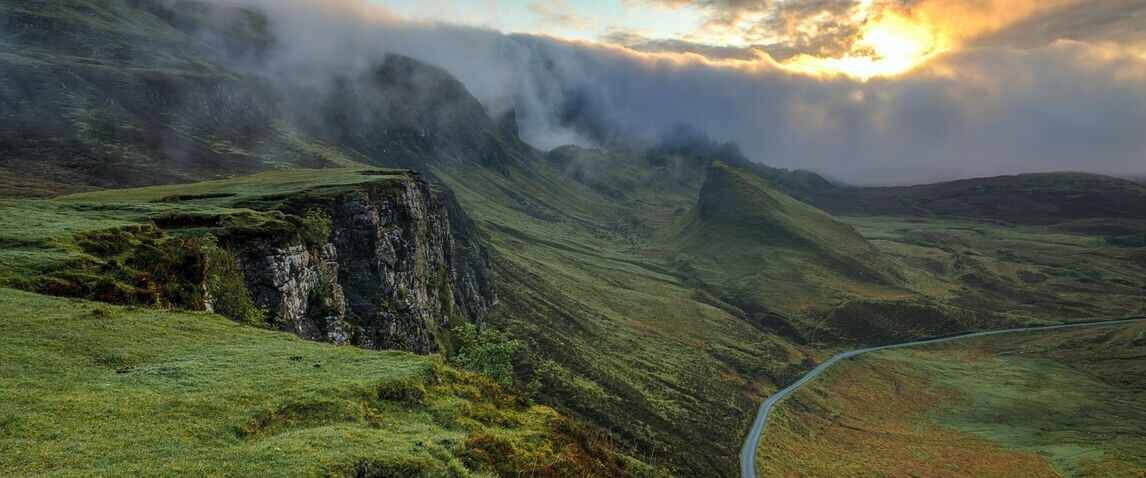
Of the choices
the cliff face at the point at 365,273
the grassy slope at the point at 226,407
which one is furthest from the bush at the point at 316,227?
the grassy slope at the point at 226,407

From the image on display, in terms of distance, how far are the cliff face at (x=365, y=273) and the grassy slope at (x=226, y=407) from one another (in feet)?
60.4

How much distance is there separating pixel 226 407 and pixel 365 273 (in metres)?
64.7

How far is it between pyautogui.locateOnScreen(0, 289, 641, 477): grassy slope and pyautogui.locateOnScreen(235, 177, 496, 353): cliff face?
18403 mm

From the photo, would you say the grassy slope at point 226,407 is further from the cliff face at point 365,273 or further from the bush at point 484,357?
the bush at point 484,357

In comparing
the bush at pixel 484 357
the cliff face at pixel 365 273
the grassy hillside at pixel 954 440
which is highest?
the cliff face at pixel 365 273

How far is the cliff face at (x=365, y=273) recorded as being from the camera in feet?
221

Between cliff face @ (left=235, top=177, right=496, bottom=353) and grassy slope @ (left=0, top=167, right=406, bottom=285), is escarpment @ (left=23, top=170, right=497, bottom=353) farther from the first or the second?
grassy slope @ (left=0, top=167, right=406, bottom=285)

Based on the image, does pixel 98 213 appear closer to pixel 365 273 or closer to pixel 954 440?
pixel 365 273

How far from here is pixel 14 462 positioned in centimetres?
2506

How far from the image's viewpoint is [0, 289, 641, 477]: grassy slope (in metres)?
27.9

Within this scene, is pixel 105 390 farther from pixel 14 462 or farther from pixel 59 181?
pixel 59 181

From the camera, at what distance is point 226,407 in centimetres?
3419

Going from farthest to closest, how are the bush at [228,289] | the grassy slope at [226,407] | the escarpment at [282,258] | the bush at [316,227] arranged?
1. the bush at [316,227]
2. the bush at [228,289]
3. the escarpment at [282,258]
4. the grassy slope at [226,407]

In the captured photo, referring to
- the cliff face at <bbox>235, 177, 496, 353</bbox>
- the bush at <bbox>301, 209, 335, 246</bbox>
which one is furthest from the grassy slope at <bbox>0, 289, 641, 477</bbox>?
the bush at <bbox>301, 209, 335, 246</bbox>
